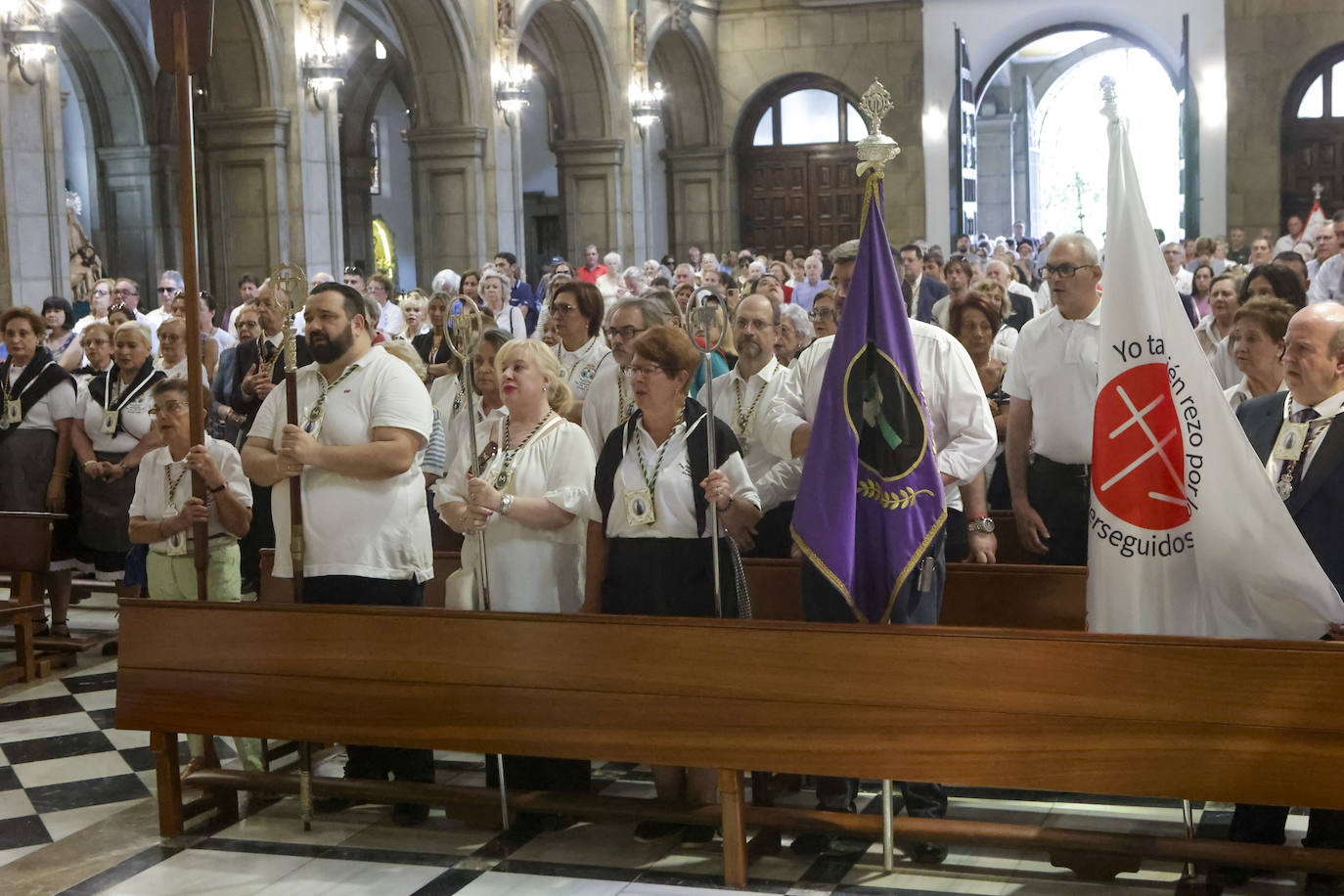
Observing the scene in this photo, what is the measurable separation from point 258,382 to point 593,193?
13808mm

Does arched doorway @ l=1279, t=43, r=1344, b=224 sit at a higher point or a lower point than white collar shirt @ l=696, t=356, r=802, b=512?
higher

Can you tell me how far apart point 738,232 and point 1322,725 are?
22460mm

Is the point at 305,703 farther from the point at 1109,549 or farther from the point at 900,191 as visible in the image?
the point at 900,191

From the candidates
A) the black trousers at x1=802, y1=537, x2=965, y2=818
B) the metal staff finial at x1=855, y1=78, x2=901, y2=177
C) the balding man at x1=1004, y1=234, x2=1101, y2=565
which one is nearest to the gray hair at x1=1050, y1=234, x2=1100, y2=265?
Result: the balding man at x1=1004, y1=234, x2=1101, y2=565

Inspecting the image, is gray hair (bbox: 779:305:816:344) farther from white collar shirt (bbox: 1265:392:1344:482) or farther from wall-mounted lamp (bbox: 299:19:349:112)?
wall-mounted lamp (bbox: 299:19:349:112)

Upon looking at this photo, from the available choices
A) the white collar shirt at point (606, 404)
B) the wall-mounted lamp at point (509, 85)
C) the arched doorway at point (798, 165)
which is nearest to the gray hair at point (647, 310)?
the white collar shirt at point (606, 404)

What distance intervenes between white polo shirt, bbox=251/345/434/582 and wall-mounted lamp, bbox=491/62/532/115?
42.2ft

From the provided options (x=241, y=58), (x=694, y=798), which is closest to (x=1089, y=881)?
(x=694, y=798)

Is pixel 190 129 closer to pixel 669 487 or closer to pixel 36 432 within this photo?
pixel 669 487

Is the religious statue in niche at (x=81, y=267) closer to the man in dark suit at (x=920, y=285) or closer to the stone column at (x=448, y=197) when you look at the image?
the stone column at (x=448, y=197)

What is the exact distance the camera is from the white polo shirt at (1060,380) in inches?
217

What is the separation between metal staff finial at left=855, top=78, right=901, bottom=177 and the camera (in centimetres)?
455

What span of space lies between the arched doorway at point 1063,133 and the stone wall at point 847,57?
31.1ft

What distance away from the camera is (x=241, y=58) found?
14031 millimetres
